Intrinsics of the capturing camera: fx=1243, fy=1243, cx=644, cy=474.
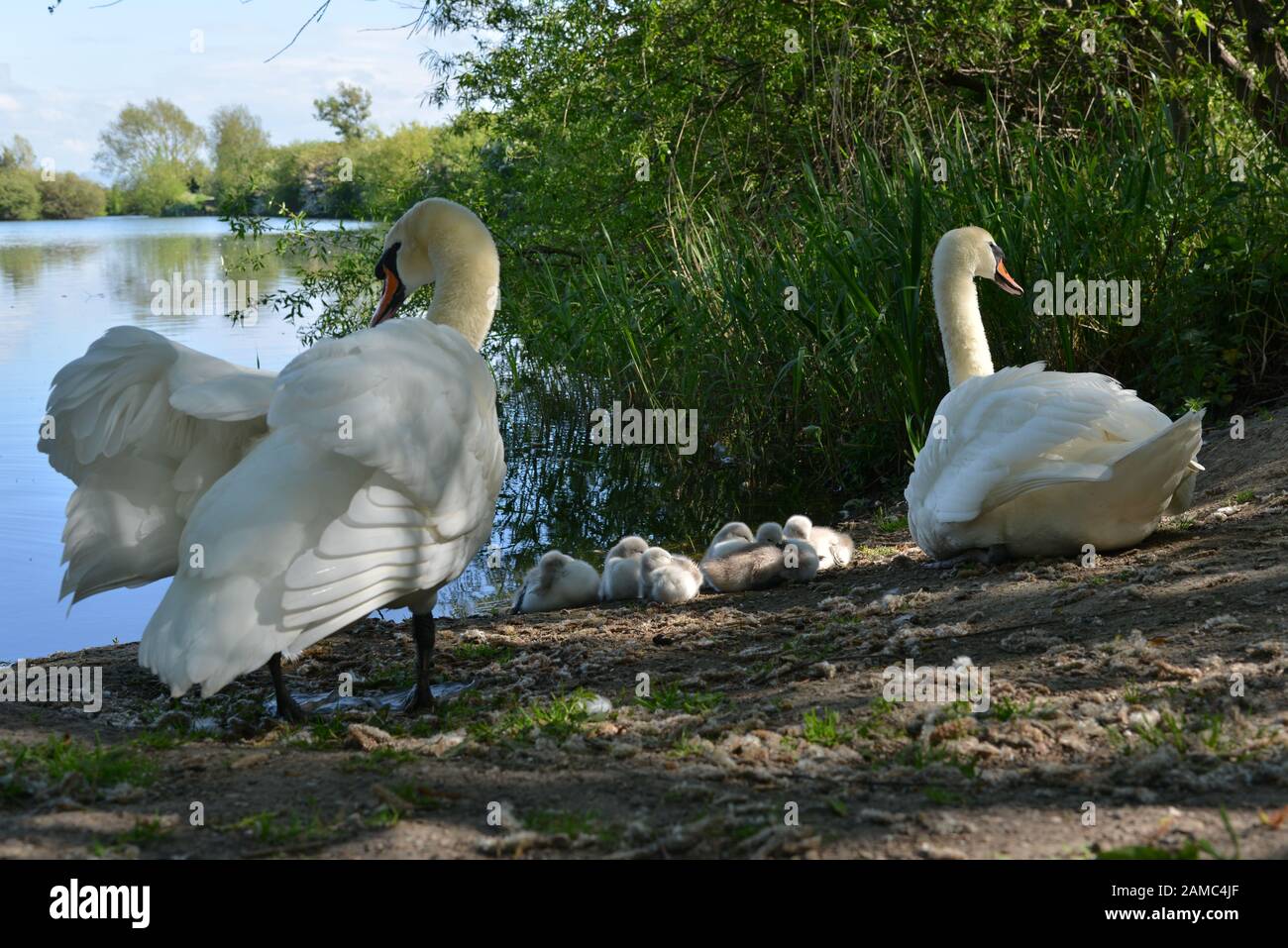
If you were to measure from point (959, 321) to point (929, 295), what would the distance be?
1666 millimetres

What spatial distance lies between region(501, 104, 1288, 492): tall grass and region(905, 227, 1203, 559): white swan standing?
243 cm

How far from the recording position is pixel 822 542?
23.7 feet

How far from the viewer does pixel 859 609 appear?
5898 millimetres

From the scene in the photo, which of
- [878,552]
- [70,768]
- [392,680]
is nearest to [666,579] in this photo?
[878,552]

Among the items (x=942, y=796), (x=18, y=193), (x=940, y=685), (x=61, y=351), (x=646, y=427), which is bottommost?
(x=942, y=796)

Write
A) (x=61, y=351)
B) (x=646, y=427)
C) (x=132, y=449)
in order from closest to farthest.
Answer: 1. (x=132, y=449)
2. (x=646, y=427)
3. (x=61, y=351)

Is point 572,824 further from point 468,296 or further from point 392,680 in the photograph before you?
point 468,296

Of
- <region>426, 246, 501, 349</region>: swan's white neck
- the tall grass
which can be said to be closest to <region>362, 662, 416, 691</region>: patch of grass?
<region>426, 246, 501, 349</region>: swan's white neck
